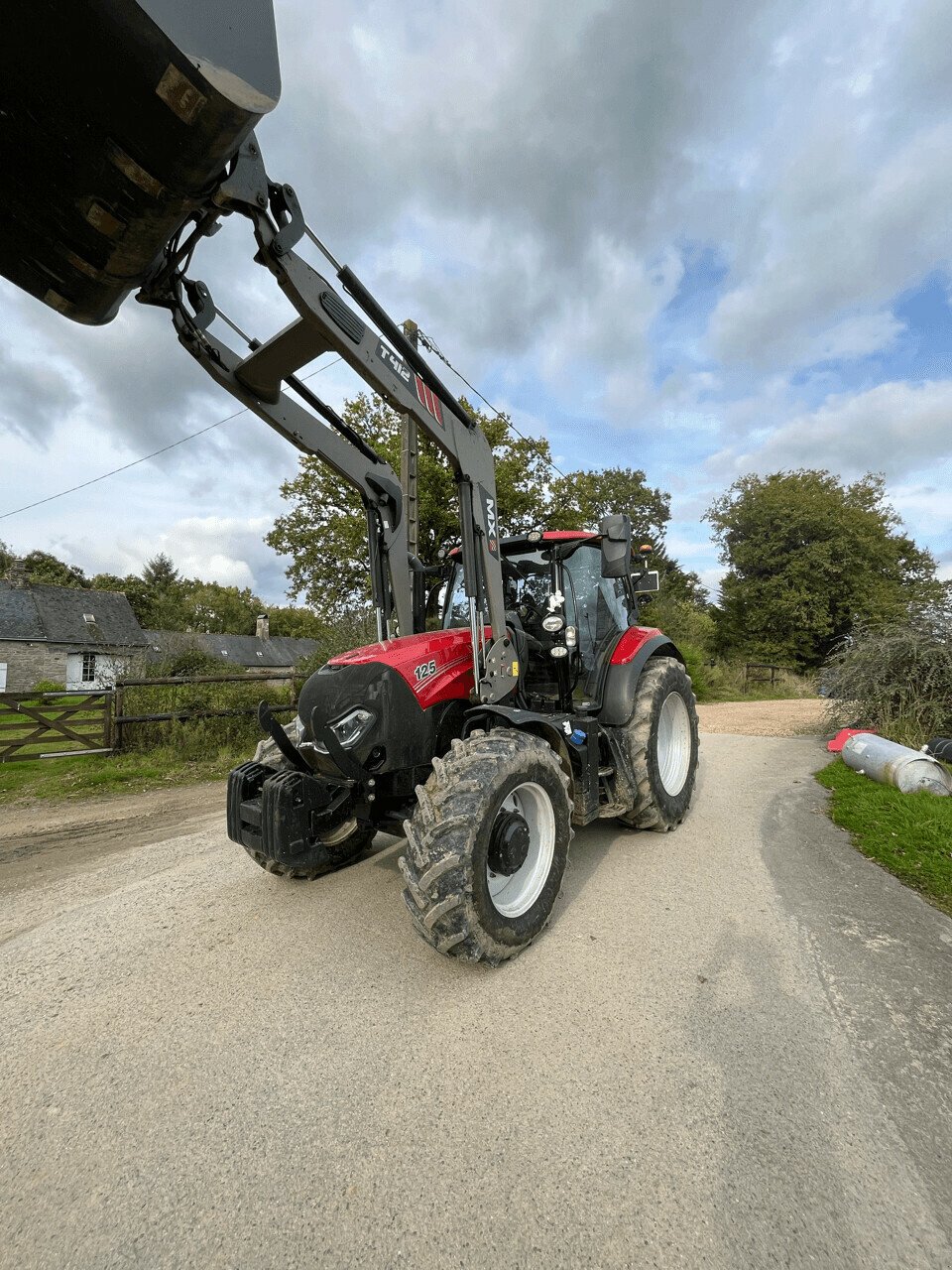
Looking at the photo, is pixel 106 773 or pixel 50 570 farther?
pixel 50 570

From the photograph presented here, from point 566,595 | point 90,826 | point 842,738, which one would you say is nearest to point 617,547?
point 566,595

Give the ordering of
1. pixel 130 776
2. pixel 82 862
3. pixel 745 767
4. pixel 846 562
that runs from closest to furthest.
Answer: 1. pixel 82 862
2. pixel 745 767
3. pixel 130 776
4. pixel 846 562

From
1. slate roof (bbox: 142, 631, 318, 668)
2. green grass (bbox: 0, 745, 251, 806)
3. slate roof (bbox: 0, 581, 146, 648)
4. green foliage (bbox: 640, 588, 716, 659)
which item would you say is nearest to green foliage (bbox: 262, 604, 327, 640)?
slate roof (bbox: 142, 631, 318, 668)

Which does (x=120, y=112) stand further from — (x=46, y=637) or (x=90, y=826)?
(x=46, y=637)

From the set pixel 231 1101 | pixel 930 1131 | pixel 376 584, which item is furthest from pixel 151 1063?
pixel 376 584

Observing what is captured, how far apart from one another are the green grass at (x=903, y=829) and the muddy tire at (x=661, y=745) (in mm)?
1340

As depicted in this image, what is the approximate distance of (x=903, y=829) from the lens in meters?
4.39

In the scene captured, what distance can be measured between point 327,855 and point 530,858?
1.26 m

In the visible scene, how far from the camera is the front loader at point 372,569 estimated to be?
5.49 ft

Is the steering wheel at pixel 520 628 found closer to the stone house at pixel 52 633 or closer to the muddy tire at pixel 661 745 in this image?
the muddy tire at pixel 661 745

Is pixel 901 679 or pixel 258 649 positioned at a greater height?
pixel 258 649

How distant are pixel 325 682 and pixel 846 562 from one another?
29.3 m

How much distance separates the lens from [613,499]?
40906mm

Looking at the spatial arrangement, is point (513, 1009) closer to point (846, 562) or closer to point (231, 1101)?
point (231, 1101)
